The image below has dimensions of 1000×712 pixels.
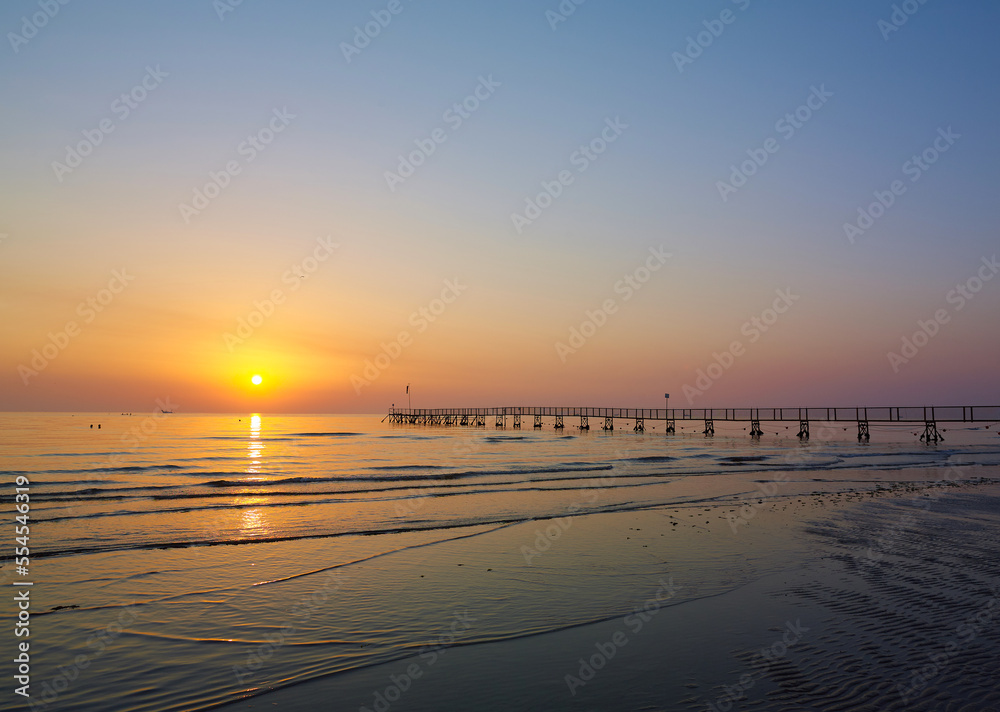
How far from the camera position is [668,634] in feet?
24.6

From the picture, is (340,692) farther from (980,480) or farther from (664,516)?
(980,480)
